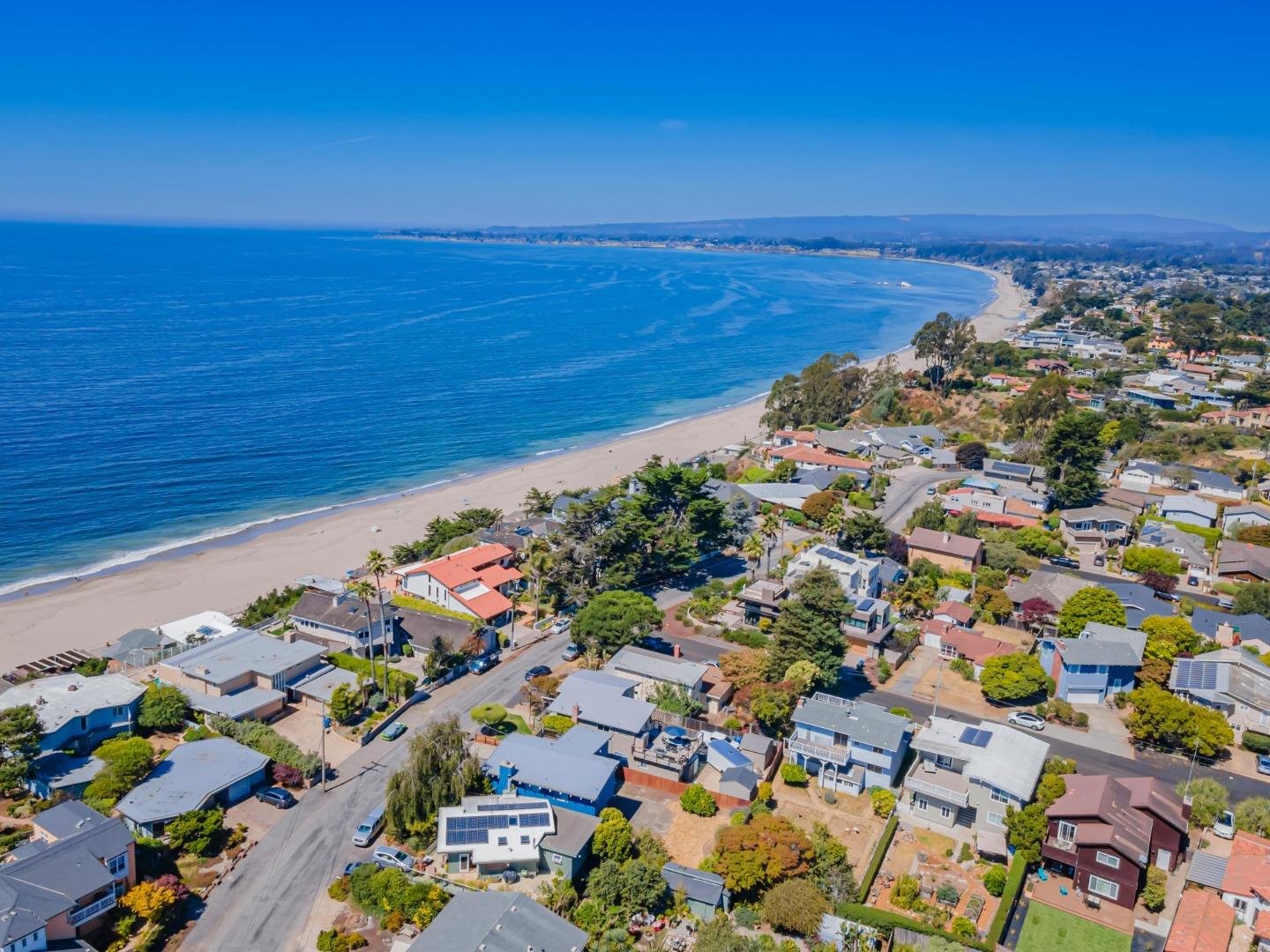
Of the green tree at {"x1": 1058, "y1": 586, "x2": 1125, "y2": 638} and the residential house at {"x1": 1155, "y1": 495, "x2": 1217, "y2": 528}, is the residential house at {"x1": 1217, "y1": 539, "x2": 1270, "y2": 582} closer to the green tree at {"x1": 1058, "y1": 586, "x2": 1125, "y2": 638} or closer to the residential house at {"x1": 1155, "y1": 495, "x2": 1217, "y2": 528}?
the residential house at {"x1": 1155, "y1": 495, "x2": 1217, "y2": 528}

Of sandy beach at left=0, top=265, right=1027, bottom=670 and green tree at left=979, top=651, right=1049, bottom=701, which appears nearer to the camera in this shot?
green tree at left=979, top=651, right=1049, bottom=701

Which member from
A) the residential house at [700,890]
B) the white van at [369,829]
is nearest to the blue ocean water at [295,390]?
the white van at [369,829]

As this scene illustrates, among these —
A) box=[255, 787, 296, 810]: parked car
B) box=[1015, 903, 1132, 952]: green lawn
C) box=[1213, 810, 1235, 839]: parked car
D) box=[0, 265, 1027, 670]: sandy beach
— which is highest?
box=[255, 787, 296, 810]: parked car

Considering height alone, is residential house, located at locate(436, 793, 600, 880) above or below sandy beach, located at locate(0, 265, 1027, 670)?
above

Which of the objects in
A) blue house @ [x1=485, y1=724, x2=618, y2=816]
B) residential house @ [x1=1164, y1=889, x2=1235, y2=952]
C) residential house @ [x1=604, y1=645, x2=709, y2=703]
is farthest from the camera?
residential house @ [x1=604, y1=645, x2=709, y2=703]

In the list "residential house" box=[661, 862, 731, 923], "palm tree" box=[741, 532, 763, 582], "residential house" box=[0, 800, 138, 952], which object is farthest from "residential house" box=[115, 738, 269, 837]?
"palm tree" box=[741, 532, 763, 582]

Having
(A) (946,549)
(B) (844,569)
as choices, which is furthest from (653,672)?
(A) (946,549)
